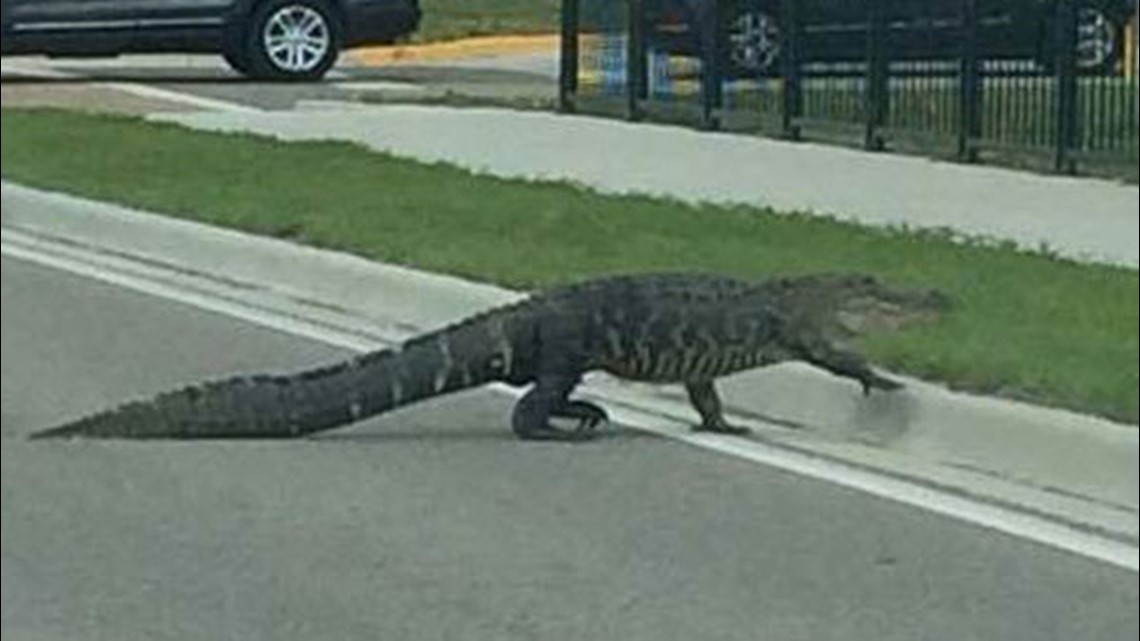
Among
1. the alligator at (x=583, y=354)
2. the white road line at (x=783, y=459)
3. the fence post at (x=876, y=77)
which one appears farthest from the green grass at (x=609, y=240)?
the fence post at (x=876, y=77)

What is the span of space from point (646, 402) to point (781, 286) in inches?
57.5

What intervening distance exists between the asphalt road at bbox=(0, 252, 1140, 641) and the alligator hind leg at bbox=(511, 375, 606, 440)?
0.20ft

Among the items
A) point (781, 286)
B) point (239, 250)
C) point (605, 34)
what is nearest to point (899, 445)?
point (781, 286)

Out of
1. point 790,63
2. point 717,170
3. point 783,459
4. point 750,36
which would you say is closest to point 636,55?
point 750,36

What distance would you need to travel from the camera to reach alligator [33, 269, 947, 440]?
827cm

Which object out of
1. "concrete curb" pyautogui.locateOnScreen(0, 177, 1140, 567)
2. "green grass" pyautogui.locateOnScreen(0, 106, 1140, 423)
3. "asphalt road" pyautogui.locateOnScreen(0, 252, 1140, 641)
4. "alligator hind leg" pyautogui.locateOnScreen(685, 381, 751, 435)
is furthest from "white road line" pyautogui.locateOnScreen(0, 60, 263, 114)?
"alligator hind leg" pyautogui.locateOnScreen(685, 381, 751, 435)

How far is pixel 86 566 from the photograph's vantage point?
676 cm

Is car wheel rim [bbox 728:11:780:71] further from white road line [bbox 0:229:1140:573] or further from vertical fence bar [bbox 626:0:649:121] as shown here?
white road line [bbox 0:229:1140:573]

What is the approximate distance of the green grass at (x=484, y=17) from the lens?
4695 mm

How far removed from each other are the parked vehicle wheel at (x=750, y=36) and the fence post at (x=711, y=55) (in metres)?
0.03

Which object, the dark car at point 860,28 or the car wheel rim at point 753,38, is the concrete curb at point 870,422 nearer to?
the dark car at point 860,28

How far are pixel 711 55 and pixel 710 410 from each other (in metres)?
2.33

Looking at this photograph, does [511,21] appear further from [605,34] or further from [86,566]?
[605,34]

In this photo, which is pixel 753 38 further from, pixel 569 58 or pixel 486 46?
pixel 486 46
